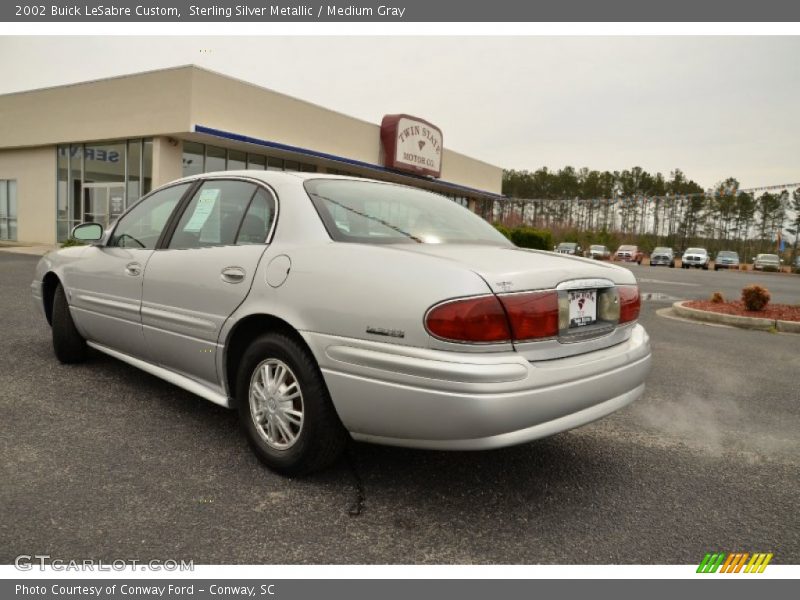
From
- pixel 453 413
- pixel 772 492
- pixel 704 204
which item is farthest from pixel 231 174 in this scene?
pixel 704 204

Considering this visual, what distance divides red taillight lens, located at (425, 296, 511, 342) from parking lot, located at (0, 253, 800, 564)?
2.66 feet

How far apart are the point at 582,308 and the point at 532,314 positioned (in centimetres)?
39

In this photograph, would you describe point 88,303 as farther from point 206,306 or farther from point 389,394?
point 389,394

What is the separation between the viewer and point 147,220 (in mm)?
4094

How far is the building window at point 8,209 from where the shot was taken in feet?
76.6

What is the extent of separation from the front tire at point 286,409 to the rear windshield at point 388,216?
2.04 ft

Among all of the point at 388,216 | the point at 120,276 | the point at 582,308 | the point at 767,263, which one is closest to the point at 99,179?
the point at 120,276

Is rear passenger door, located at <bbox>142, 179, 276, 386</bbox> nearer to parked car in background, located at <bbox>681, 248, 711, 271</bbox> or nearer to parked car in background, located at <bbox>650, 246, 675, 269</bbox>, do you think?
parked car in background, located at <bbox>681, 248, 711, 271</bbox>

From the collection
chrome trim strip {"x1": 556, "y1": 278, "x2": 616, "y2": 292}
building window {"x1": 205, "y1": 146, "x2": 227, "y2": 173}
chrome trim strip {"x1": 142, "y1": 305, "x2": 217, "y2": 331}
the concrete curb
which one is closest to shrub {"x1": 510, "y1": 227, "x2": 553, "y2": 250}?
the concrete curb

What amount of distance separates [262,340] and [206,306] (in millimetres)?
517

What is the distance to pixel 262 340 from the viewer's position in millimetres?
2855

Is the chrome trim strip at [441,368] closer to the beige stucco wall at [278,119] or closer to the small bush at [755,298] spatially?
the small bush at [755,298]

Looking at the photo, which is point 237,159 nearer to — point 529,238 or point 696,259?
point 529,238

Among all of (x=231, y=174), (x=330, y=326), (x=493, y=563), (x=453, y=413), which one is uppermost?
(x=231, y=174)
